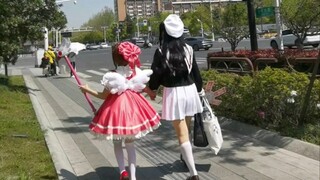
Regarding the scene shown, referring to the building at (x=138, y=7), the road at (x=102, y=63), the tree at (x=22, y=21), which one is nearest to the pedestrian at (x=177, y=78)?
the tree at (x=22, y=21)

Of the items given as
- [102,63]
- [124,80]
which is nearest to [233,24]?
[124,80]

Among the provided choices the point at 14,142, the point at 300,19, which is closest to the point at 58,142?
the point at 14,142

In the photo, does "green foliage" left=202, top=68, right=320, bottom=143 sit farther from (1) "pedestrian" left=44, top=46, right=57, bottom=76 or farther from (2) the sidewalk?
(1) "pedestrian" left=44, top=46, right=57, bottom=76

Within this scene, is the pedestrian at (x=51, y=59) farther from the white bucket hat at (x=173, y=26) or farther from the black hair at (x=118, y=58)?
the white bucket hat at (x=173, y=26)

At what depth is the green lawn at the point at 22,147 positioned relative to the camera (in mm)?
4996

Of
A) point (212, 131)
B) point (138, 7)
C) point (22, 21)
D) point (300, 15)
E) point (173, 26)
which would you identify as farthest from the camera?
point (138, 7)

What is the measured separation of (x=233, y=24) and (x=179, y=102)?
454 inches

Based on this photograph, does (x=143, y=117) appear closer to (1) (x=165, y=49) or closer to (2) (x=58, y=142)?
(1) (x=165, y=49)

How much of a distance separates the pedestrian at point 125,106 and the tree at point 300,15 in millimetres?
9342

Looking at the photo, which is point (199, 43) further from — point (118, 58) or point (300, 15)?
point (118, 58)

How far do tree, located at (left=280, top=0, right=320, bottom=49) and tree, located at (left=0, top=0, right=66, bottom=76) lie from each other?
7711 mm

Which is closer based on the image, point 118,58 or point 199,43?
point 118,58

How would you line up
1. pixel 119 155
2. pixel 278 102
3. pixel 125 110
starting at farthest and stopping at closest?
pixel 278 102 < pixel 119 155 < pixel 125 110

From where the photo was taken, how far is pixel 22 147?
246 inches
